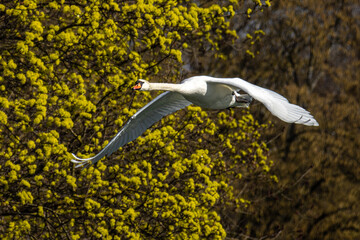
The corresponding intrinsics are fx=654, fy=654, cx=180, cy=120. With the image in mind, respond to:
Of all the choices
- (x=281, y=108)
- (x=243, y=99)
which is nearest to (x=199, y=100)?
(x=243, y=99)

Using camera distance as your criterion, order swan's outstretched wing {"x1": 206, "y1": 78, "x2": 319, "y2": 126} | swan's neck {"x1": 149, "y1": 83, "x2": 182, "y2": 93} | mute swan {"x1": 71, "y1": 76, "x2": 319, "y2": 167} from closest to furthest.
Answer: swan's outstretched wing {"x1": 206, "y1": 78, "x2": 319, "y2": 126} → mute swan {"x1": 71, "y1": 76, "x2": 319, "y2": 167} → swan's neck {"x1": 149, "y1": 83, "x2": 182, "y2": 93}

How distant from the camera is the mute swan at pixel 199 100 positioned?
845 cm

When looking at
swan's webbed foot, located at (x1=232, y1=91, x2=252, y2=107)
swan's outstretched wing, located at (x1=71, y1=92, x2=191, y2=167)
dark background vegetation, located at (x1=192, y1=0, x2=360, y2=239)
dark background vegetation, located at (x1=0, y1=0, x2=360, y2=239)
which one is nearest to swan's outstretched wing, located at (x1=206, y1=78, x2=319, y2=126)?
swan's webbed foot, located at (x1=232, y1=91, x2=252, y2=107)

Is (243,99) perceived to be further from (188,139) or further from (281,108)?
(188,139)

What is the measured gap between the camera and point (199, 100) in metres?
9.84

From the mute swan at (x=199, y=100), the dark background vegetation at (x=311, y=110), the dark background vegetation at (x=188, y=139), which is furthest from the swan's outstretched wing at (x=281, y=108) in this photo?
the dark background vegetation at (x=311, y=110)

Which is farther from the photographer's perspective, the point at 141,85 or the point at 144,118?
the point at 144,118

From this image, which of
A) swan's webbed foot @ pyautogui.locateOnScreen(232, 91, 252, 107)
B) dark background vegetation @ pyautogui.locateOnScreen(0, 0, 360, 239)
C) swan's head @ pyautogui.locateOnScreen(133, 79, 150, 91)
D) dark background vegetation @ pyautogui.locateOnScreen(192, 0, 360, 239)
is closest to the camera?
swan's head @ pyautogui.locateOnScreen(133, 79, 150, 91)

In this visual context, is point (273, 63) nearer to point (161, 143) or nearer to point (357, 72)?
point (357, 72)

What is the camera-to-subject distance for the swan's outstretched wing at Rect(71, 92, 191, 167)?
10.1 meters

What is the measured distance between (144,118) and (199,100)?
119 cm

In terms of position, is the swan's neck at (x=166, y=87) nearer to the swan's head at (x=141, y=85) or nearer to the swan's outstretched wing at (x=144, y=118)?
the swan's head at (x=141, y=85)

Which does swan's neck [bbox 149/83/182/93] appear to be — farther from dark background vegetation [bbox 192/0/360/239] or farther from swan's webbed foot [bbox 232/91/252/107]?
dark background vegetation [bbox 192/0/360/239]

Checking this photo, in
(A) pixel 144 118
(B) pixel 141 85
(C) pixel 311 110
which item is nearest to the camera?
(B) pixel 141 85
